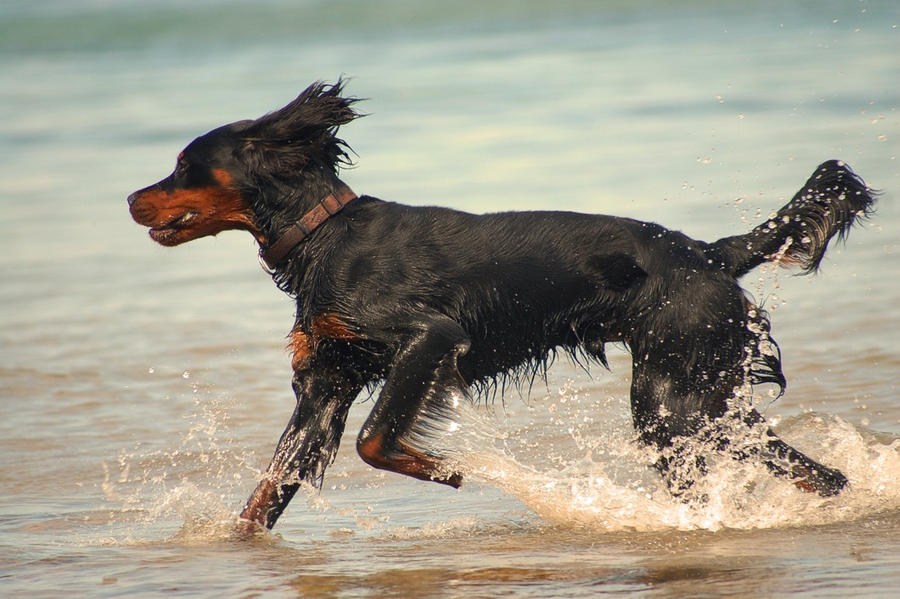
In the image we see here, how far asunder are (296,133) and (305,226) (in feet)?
1.25

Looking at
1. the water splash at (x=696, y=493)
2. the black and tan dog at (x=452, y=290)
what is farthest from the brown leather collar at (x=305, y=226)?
→ the water splash at (x=696, y=493)

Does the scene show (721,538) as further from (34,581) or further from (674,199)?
(674,199)

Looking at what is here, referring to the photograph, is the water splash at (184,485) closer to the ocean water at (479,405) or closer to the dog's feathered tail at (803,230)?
the ocean water at (479,405)

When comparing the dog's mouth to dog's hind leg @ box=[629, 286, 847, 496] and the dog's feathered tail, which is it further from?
the dog's feathered tail

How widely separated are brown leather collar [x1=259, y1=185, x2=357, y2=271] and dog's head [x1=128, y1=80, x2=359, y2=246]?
52mm

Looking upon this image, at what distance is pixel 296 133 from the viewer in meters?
4.88

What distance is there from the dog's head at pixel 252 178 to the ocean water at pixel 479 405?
3.55ft

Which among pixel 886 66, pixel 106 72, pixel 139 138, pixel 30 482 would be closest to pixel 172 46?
pixel 106 72

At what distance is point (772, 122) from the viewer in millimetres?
14648

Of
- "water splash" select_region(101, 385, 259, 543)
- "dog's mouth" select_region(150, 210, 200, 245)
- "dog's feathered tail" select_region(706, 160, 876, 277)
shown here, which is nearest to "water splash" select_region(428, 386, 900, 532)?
"dog's feathered tail" select_region(706, 160, 876, 277)

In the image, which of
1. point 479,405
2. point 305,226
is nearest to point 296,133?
point 305,226

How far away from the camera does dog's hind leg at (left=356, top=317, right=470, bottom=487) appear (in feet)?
15.1

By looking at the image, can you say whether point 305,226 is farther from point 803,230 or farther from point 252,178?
point 803,230

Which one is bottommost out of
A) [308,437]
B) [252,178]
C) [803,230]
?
[308,437]
